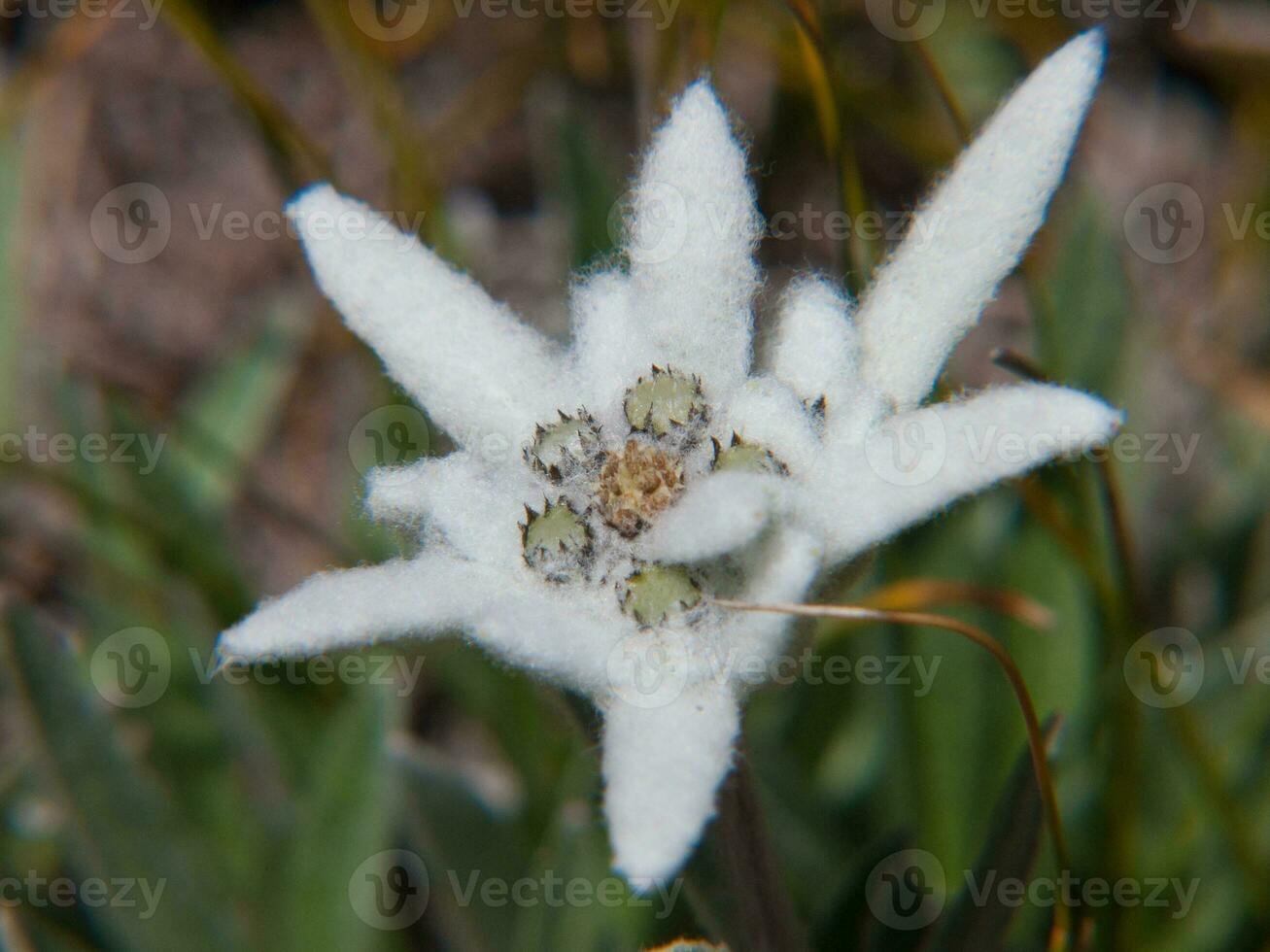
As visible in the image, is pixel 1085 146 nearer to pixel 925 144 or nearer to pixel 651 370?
pixel 925 144

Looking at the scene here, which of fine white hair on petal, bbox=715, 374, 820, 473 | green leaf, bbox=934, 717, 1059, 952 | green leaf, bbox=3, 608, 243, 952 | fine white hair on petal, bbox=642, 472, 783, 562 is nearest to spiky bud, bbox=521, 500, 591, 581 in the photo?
fine white hair on petal, bbox=642, 472, 783, 562

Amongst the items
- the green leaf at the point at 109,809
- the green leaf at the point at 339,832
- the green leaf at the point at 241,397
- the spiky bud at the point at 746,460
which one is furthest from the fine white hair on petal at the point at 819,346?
the green leaf at the point at 241,397

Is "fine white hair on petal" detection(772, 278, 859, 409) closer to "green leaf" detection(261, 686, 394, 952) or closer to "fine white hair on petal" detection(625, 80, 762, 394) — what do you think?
"fine white hair on petal" detection(625, 80, 762, 394)

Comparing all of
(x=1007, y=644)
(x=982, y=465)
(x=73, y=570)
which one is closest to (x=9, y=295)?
(x=73, y=570)

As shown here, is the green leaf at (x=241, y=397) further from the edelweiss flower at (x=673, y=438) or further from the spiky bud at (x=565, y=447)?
the spiky bud at (x=565, y=447)

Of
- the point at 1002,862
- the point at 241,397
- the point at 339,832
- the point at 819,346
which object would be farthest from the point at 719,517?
the point at 241,397
